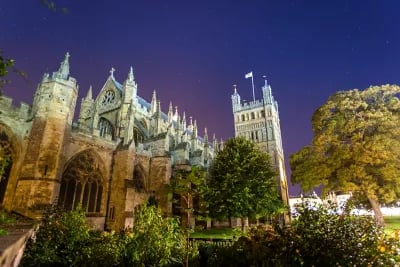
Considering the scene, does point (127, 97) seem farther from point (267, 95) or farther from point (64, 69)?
point (267, 95)

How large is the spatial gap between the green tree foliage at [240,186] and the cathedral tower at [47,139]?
11670 millimetres

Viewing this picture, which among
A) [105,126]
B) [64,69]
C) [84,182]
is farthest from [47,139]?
[105,126]

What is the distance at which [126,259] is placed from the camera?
294 inches

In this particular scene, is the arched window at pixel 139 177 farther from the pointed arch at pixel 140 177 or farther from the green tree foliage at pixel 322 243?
the green tree foliage at pixel 322 243

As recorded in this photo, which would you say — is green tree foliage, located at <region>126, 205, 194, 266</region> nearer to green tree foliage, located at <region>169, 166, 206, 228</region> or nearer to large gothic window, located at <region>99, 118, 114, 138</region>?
green tree foliage, located at <region>169, 166, 206, 228</region>

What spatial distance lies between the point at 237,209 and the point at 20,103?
18.5 meters

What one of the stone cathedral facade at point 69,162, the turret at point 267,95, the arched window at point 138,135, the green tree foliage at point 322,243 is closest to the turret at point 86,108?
the arched window at point 138,135

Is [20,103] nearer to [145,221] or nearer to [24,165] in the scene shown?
[24,165]

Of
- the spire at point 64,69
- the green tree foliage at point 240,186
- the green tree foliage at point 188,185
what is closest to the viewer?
the green tree foliage at point 188,185

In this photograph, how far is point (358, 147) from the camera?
14.5 meters

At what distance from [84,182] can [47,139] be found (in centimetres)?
470

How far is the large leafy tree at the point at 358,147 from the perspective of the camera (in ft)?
45.1

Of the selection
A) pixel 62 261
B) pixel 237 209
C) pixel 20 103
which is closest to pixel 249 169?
pixel 237 209

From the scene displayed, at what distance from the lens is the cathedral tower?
532 inches
